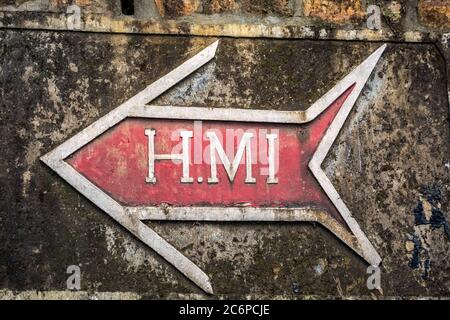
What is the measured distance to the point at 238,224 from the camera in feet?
9.46

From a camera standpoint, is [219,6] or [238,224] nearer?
[238,224]

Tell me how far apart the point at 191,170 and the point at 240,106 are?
0.73 feet

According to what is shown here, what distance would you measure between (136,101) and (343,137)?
1.89ft

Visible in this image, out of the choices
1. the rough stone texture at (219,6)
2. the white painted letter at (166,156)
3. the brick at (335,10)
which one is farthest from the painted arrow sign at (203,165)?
the brick at (335,10)

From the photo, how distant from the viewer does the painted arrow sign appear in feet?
9.30

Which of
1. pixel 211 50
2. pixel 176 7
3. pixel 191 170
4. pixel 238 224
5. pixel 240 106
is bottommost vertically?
pixel 238 224

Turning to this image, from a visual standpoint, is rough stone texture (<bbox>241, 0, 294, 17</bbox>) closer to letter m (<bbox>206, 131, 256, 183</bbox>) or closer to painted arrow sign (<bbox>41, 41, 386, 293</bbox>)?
painted arrow sign (<bbox>41, 41, 386, 293</bbox>)

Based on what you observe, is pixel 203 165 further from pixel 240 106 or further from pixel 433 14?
pixel 433 14

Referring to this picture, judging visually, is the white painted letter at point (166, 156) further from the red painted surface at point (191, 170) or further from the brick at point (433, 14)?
the brick at point (433, 14)

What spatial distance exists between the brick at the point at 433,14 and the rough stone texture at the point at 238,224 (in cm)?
9

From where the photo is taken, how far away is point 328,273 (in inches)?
114

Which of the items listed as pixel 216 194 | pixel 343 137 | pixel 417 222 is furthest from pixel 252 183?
pixel 417 222

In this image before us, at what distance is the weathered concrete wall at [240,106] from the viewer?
9.17 ft

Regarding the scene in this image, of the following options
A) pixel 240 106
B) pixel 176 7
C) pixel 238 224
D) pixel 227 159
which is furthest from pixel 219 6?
pixel 238 224
